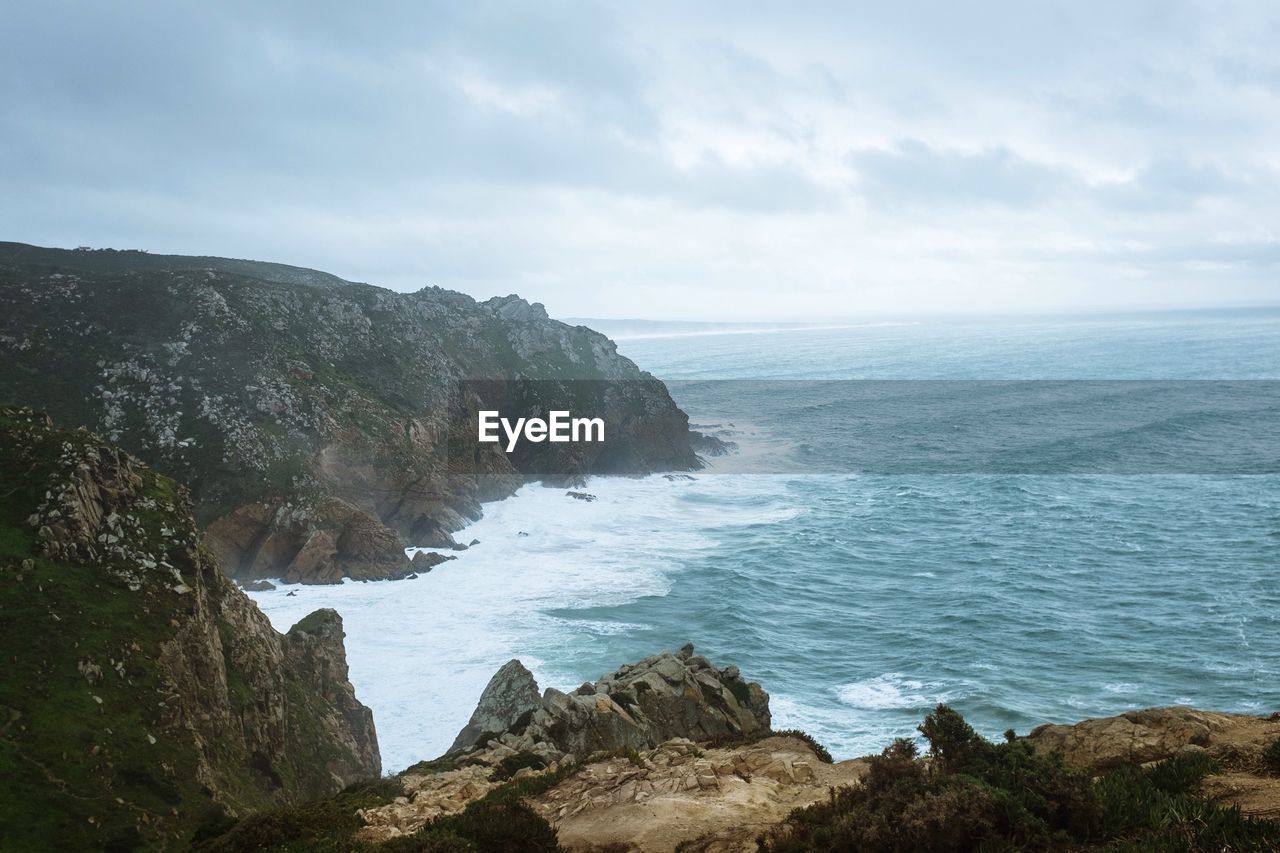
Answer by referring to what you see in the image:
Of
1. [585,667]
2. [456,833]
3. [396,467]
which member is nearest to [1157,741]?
[456,833]

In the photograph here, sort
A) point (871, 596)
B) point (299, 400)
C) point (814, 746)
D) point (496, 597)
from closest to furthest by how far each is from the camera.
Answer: point (814, 746)
point (871, 596)
point (496, 597)
point (299, 400)

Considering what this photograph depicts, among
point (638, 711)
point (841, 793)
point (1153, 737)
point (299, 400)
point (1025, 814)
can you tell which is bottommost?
point (638, 711)

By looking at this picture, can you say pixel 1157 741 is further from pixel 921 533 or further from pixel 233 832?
pixel 921 533

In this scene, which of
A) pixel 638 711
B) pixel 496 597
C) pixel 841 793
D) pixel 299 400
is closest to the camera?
pixel 841 793

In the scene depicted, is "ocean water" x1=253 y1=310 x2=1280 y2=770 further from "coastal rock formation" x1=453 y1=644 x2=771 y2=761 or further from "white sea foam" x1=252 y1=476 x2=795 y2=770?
"coastal rock formation" x1=453 y1=644 x2=771 y2=761

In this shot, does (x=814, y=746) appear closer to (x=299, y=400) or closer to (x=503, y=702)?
(x=503, y=702)

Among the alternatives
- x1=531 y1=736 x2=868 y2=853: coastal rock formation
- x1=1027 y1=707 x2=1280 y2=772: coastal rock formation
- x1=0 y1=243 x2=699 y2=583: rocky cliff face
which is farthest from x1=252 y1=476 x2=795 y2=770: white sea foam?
x1=1027 y1=707 x2=1280 y2=772: coastal rock formation

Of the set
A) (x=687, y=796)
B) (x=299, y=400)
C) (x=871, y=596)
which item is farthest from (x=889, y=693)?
(x=299, y=400)
